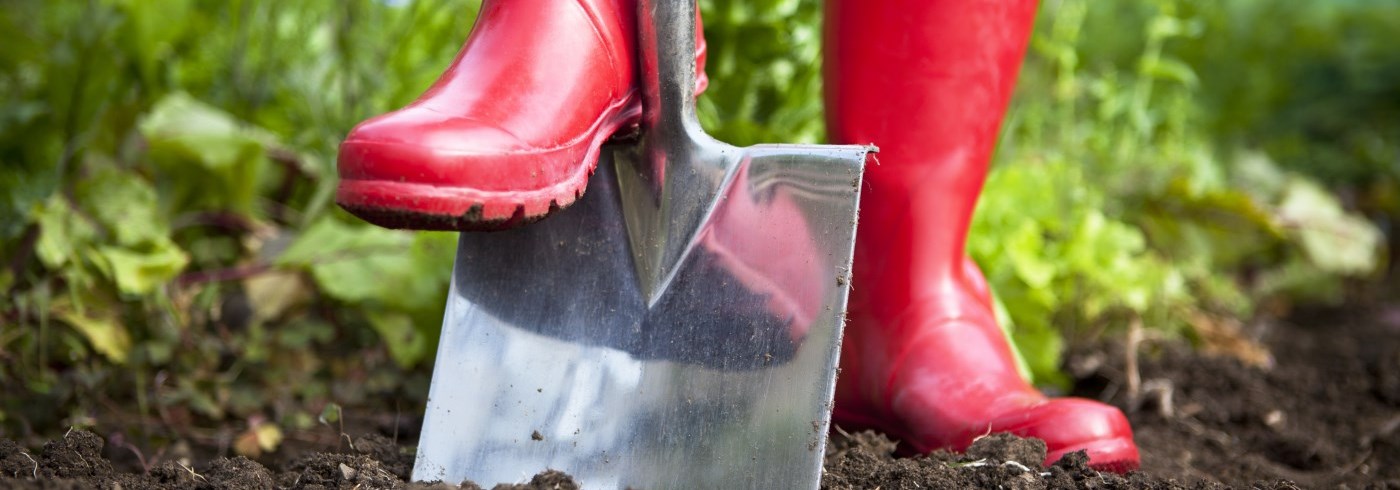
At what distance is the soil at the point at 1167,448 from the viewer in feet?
3.22

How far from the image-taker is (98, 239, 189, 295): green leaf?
57.7 inches

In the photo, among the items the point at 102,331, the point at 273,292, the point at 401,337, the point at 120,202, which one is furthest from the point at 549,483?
the point at 120,202

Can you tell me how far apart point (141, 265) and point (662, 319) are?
834 mm

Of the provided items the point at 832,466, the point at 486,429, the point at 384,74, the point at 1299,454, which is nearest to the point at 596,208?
the point at 486,429

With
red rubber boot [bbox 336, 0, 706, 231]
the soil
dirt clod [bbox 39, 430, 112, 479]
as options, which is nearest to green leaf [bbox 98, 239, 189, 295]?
the soil

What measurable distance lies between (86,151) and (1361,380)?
222cm

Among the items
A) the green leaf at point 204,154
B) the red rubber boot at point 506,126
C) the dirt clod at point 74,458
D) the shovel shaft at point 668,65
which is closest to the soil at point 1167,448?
the dirt clod at point 74,458

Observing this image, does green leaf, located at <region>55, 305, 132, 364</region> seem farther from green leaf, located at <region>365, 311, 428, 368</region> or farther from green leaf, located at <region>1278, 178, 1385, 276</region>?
green leaf, located at <region>1278, 178, 1385, 276</region>

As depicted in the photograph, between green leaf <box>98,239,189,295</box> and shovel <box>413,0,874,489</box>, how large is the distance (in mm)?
600

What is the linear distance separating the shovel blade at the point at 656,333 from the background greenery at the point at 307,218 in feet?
0.86

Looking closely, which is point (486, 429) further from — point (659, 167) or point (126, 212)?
point (126, 212)

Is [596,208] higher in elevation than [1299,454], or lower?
higher

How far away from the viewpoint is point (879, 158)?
1192mm

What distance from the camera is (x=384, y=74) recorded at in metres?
2.10
